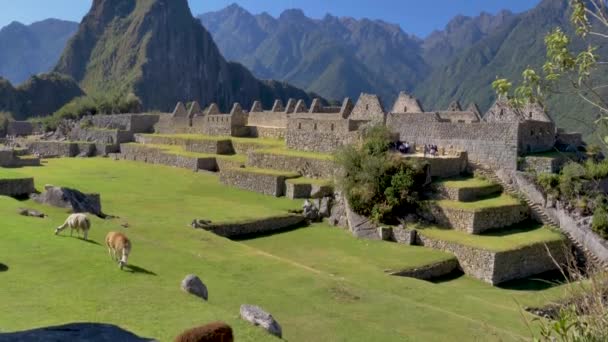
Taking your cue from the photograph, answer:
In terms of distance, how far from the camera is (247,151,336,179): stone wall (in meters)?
27.6

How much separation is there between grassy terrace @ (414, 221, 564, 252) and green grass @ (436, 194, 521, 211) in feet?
2.85

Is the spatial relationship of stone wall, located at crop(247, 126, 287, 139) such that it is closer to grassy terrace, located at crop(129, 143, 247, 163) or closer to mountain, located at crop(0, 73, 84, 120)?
grassy terrace, located at crop(129, 143, 247, 163)

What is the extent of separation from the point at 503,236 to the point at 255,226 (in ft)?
28.4

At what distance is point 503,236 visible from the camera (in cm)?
2042

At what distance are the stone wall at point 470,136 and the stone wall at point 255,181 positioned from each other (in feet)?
18.8

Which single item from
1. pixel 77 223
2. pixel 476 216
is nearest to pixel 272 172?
pixel 476 216

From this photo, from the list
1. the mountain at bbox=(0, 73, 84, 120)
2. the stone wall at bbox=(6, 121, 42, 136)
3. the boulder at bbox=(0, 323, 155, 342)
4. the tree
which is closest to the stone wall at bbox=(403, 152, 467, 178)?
the tree

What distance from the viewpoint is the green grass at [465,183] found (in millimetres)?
22750

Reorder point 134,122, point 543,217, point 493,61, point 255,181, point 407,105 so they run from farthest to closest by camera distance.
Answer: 1. point 493,61
2. point 134,122
3. point 407,105
4. point 255,181
5. point 543,217

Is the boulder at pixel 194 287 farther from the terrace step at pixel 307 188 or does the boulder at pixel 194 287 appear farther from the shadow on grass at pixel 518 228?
the terrace step at pixel 307 188

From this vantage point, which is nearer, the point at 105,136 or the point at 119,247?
the point at 119,247

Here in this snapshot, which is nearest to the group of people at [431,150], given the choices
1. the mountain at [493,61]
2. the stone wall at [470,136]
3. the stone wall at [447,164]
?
the stone wall at [470,136]

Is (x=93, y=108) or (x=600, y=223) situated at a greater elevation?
(x=93, y=108)

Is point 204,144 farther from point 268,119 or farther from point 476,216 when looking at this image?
point 476,216
